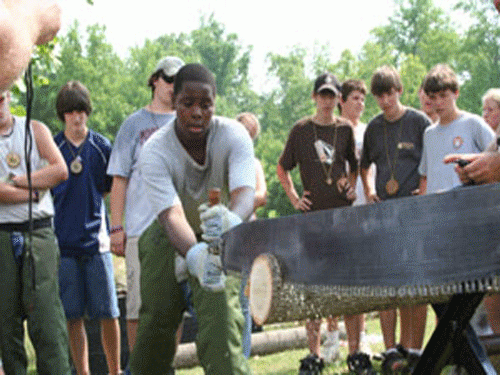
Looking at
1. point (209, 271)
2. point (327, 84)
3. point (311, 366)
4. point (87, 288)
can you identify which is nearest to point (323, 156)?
point (327, 84)

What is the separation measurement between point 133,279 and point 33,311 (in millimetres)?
985

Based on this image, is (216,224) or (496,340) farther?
(216,224)

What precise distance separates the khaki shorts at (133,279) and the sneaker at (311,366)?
1093 mm

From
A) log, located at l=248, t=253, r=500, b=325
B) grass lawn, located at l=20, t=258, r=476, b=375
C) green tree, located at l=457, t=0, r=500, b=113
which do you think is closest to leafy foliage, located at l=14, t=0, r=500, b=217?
green tree, located at l=457, t=0, r=500, b=113

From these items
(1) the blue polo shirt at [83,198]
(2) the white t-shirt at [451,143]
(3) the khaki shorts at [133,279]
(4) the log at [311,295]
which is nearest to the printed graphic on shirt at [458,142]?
(2) the white t-shirt at [451,143]

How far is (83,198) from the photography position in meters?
6.39

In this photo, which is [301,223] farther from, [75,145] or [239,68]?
[239,68]

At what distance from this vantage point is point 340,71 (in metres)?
50.6

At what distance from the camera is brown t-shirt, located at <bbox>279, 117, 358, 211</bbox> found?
21.8 feet

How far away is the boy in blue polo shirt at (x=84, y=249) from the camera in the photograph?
6238mm

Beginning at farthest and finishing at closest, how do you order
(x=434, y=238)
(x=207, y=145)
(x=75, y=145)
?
(x=75, y=145) < (x=207, y=145) < (x=434, y=238)

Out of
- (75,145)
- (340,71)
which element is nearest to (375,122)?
(75,145)

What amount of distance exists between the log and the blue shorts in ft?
12.8

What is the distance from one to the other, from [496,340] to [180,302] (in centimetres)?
200
